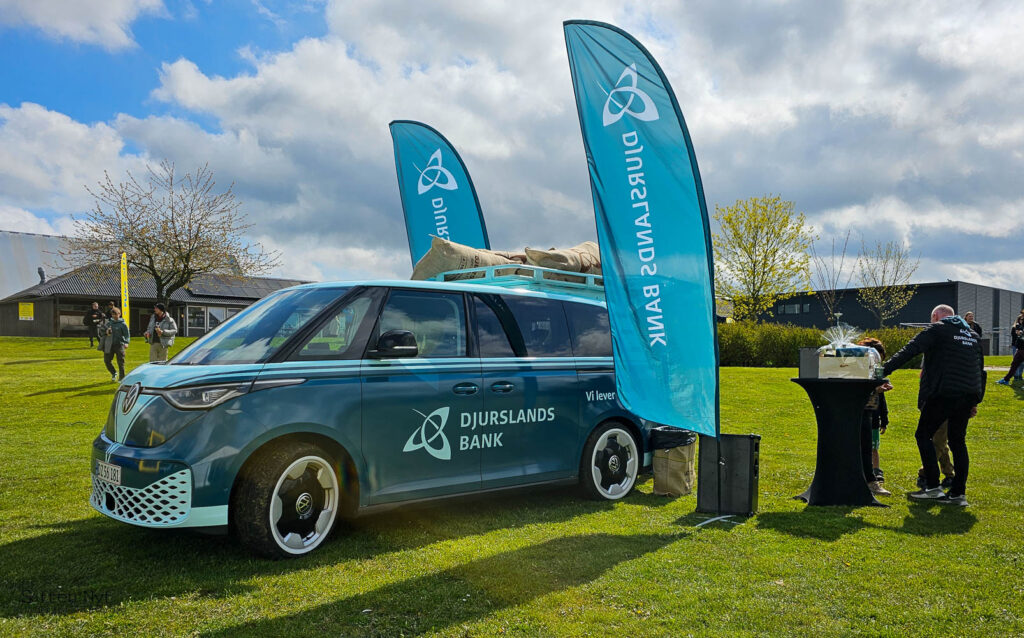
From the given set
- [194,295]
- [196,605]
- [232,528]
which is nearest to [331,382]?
[232,528]

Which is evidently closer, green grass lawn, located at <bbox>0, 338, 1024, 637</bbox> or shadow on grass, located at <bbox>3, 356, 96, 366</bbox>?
green grass lawn, located at <bbox>0, 338, 1024, 637</bbox>

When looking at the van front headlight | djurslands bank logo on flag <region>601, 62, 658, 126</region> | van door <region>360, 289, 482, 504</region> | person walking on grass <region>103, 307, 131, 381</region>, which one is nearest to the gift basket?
djurslands bank logo on flag <region>601, 62, 658, 126</region>

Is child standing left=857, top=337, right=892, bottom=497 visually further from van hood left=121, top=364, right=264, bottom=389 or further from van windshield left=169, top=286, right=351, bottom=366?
van hood left=121, top=364, right=264, bottom=389

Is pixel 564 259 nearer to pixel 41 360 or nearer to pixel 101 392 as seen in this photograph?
pixel 101 392

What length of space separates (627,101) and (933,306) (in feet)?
149

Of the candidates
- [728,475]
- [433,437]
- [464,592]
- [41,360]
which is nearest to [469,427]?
[433,437]

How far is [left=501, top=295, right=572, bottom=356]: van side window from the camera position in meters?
6.21

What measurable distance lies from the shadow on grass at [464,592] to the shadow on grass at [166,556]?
0.08 metres

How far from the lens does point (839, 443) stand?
Result: 6.57 m

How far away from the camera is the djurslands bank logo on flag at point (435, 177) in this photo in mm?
12281

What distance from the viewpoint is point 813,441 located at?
11430mm

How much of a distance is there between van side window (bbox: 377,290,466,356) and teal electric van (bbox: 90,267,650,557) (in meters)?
0.01

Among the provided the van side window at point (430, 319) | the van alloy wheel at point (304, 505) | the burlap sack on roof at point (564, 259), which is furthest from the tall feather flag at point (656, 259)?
the van alloy wheel at point (304, 505)

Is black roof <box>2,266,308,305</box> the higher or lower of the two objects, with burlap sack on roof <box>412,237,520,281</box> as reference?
higher
